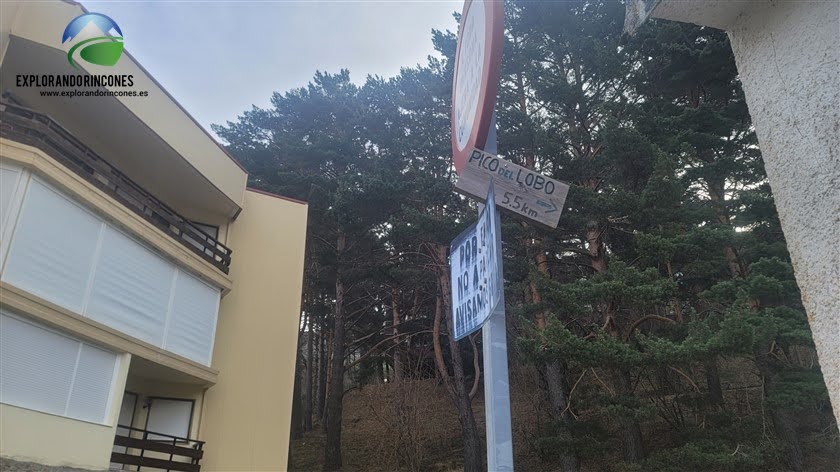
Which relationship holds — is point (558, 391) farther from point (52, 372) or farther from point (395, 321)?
point (52, 372)

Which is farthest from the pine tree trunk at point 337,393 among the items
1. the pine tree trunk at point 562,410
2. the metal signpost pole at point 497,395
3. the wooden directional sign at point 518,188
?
the metal signpost pole at point 497,395

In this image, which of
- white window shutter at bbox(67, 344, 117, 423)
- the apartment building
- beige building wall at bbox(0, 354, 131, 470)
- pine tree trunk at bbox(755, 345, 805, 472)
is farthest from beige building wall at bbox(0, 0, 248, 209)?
pine tree trunk at bbox(755, 345, 805, 472)

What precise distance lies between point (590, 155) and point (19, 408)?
1598 cm

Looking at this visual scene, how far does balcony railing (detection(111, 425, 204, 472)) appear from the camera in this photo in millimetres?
11078

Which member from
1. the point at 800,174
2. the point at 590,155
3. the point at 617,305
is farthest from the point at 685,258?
the point at 800,174

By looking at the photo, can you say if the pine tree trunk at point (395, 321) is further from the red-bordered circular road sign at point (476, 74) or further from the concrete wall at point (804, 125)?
the concrete wall at point (804, 125)

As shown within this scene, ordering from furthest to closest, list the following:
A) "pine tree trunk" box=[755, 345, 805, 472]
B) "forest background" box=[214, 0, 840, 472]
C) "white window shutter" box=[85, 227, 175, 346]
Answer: "pine tree trunk" box=[755, 345, 805, 472], "forest background" box=[214, 0, 840, 472], "white window shutter" box=[85, 227, 175, 346]

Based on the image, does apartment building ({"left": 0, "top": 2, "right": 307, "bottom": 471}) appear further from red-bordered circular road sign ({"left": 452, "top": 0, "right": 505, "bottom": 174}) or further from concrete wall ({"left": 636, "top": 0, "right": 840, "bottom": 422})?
concrete wall ({"left": 636, "top": 0, "right": 840, "bottom": 422})

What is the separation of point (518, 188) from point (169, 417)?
1235 centimetres

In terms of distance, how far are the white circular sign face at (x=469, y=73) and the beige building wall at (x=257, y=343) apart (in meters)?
11.1

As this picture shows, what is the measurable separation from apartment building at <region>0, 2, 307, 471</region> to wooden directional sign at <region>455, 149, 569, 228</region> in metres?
8.45

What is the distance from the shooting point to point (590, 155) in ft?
57.9

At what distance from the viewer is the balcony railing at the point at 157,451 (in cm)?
1108

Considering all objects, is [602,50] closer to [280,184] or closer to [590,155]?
[590,155]
